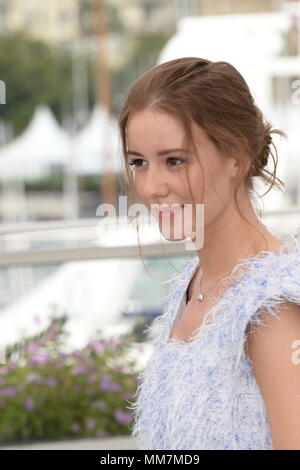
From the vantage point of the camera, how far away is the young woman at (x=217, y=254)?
3.14ft

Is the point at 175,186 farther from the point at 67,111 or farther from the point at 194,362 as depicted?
the point at 67,111

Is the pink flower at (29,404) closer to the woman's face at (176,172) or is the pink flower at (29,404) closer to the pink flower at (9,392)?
the pink flower at (9,392)

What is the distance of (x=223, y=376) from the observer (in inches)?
38.7

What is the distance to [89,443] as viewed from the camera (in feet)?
9.76

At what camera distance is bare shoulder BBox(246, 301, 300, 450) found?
2.86 feet

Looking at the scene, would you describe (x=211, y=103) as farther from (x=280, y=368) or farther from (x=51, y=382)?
(x=51, y=382)

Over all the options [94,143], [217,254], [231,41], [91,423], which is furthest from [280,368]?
[94,143]

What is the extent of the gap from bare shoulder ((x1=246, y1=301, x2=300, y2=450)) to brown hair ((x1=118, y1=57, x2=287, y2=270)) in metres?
0.19

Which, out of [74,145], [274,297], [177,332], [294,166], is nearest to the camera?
[274,297]

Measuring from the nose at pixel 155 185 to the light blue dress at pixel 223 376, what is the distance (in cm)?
13

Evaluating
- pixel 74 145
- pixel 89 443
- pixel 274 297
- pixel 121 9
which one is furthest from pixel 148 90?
pixel 121 9

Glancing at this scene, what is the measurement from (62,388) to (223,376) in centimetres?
220

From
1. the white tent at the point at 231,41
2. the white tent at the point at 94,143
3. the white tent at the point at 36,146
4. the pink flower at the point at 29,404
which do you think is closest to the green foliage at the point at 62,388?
the pink flower at the point at 29,404
